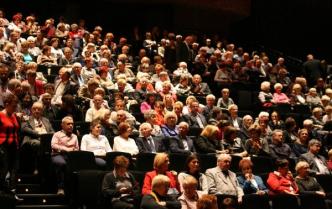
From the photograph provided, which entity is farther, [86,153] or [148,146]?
[148,146]

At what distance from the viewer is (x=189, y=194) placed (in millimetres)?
6605

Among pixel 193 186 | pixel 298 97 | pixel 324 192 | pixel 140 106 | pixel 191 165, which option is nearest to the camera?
pixel 193 186

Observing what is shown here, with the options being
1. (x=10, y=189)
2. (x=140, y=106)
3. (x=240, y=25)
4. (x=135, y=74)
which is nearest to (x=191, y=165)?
(x=10, y=189)

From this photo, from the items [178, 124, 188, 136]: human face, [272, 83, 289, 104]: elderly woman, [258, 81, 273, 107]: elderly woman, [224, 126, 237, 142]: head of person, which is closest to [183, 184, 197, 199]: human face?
[178, 124, 188, 136]: human face

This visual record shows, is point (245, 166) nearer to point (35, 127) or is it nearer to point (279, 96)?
point (35, 127)

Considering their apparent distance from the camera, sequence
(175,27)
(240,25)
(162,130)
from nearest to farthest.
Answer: (162,130) → (175,27) → (240,25)

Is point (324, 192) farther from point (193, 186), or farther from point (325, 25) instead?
point (325, 25)

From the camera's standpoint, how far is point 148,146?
8.71 m

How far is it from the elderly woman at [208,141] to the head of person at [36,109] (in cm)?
204

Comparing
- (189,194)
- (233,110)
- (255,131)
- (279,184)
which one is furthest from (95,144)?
(233,110)

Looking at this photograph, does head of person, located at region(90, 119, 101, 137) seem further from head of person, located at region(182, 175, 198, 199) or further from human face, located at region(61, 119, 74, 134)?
head of person, located at region(182, 175, 198, 199)

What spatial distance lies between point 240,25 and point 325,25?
2.31 m

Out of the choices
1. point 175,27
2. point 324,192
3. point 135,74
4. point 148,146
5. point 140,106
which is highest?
point 175,27

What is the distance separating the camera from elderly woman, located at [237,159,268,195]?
7906 millimetres
